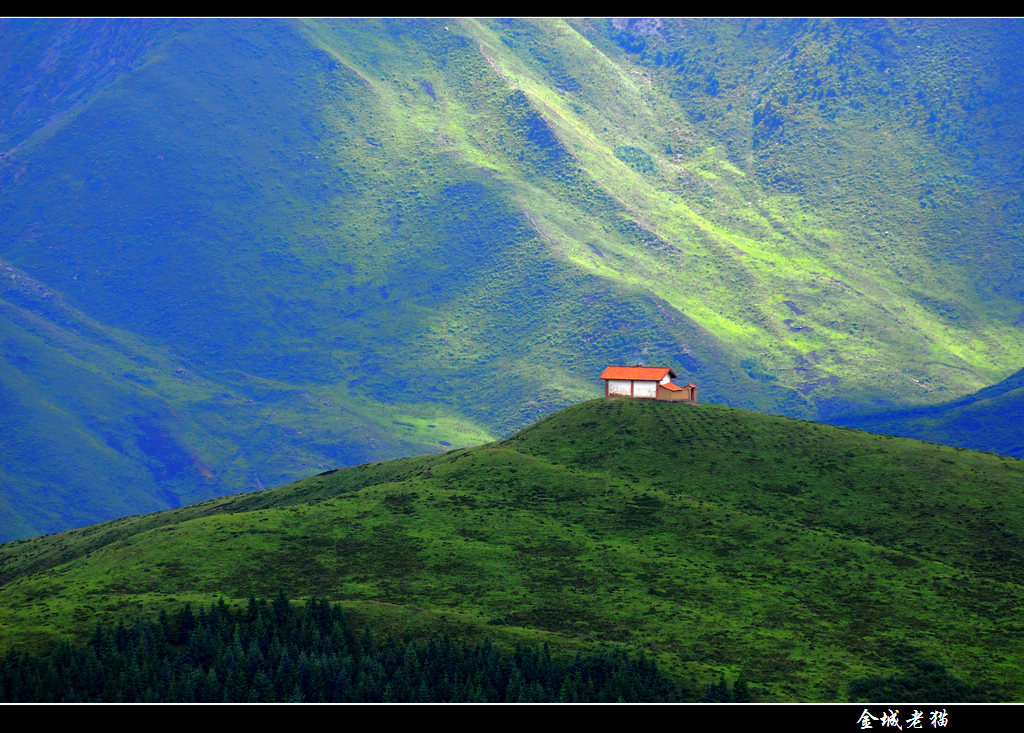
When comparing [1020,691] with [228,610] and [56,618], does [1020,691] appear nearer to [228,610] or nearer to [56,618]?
[228,610]

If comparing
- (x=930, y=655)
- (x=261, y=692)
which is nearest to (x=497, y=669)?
(x=261, y=692)

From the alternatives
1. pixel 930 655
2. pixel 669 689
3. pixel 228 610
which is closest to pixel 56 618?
pixel 228 610

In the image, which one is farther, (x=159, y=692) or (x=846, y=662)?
(x=846, y=662)

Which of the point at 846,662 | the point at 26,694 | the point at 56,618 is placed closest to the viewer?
the point at 26,694

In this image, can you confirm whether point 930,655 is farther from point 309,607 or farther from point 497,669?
point 309,607

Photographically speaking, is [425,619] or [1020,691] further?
[425,619]

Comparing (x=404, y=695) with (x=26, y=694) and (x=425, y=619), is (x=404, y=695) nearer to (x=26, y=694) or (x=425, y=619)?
(x=425, y=619)

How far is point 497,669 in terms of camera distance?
178750 millimetres

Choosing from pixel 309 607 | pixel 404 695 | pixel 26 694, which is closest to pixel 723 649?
pixel 404 695

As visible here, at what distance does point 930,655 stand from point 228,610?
9592cm

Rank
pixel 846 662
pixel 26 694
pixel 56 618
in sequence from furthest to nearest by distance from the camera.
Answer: pixel 56 618 → pixel 846 662 → pixel 26 694

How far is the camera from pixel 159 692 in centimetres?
17350

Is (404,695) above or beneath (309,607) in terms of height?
beneath

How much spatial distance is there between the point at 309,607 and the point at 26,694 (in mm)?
39951
